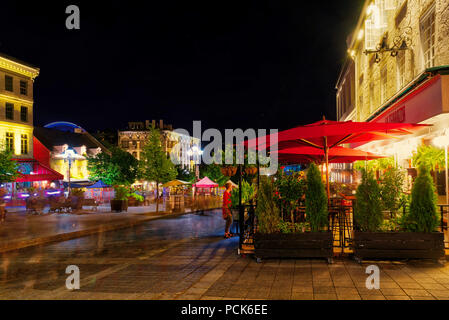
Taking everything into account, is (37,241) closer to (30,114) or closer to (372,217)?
(372,217)

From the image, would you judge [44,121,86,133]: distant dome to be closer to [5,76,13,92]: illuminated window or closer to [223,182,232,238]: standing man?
[5,76,13,92]: illuminated window

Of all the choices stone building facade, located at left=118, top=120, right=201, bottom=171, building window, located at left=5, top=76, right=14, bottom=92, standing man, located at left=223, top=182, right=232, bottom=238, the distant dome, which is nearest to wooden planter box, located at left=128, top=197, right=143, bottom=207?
building window, located at left=5, top=76, right=14, bottom=92

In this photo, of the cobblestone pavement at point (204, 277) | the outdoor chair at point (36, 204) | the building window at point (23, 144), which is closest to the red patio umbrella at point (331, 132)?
the cobblestone pavement at point (204, 277)

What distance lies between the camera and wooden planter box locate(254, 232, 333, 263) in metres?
7.07

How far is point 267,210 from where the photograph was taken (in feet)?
24.3

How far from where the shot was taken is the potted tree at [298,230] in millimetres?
7105

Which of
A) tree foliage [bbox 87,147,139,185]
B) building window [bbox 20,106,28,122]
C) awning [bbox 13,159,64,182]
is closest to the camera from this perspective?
awning [bbox 13,159,64,182]

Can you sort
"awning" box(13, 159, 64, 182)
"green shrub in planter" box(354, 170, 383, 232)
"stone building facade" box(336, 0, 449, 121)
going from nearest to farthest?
"green shrub in planter" box(354, 170, 383, 232)
"stone building facade" box(336, 0, 449, 121)
"awning" box(13, 159, 64, 182)

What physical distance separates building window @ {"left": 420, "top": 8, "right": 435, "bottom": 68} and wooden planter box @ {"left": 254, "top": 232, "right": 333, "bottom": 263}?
6.48 metres

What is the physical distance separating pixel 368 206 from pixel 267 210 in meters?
1.87

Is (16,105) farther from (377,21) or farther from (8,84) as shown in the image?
(377,21)

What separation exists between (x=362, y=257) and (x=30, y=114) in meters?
38.5

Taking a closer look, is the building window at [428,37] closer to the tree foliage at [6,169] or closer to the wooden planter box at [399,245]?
the wooden planter box at [399,245]

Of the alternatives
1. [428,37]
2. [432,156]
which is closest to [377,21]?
[428,37]
